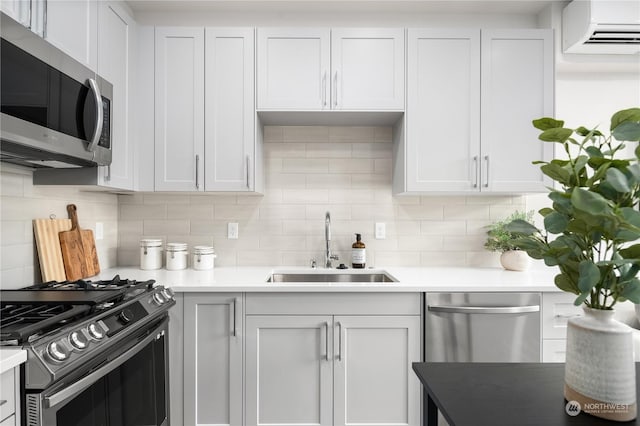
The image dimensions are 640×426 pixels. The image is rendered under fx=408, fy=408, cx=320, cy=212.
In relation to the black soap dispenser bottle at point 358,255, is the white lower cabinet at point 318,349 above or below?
below

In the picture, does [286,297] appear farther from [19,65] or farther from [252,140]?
[19,65]

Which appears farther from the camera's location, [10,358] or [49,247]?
[49,247]

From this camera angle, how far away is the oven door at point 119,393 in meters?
1.14

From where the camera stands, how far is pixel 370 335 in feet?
6.97

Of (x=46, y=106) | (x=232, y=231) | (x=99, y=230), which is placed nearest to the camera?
(x=46, y=106)

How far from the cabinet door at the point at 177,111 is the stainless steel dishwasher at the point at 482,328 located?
1.53m

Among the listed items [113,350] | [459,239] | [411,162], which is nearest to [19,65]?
[113,350]

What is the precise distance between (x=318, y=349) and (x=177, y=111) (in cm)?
159

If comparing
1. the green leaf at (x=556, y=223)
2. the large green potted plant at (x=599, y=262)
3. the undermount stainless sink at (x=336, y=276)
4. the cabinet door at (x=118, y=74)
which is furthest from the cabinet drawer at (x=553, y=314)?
the cabinet door at (x=118, y=74)

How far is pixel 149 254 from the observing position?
2.58 metres

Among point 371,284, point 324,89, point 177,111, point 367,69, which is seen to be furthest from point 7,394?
point 367,69

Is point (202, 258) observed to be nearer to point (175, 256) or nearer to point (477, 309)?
point (175, 256)

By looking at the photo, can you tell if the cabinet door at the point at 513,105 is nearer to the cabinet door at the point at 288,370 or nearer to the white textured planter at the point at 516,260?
the white textured planter at the point at 516,260

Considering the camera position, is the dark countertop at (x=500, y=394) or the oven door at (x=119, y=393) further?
the oven door at (x=119, y=393)
